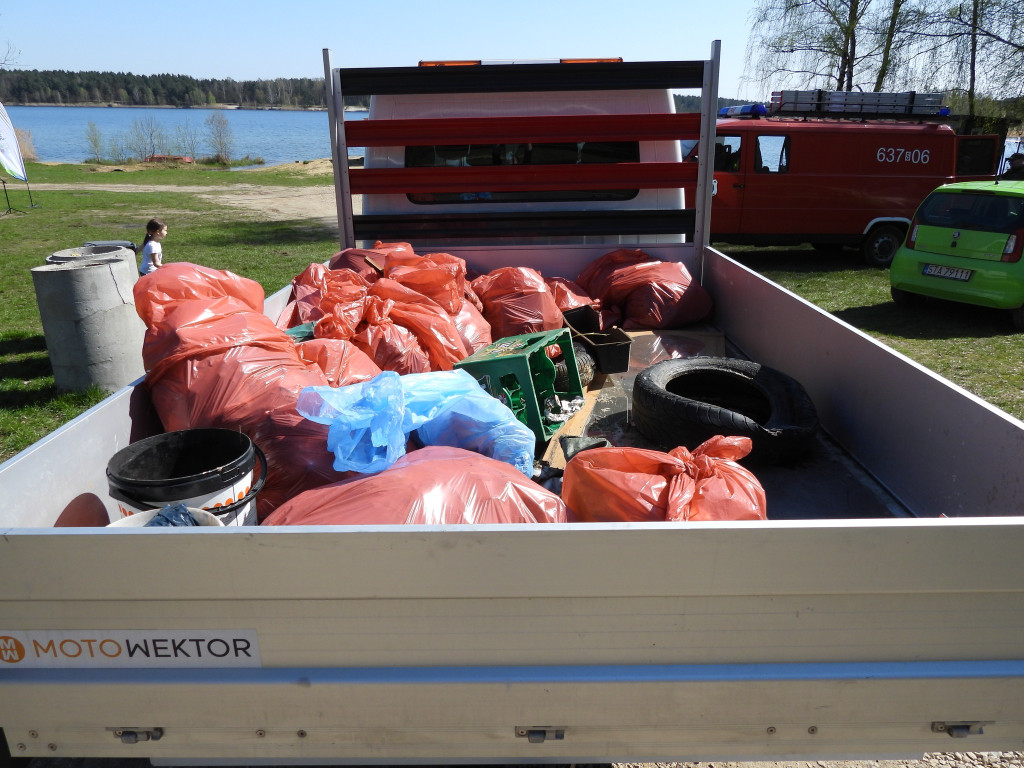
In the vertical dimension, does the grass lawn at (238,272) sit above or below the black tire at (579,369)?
below

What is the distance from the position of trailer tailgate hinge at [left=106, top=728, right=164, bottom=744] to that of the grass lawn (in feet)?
13.4

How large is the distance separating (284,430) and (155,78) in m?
136

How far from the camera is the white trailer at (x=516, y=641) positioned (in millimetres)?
1551

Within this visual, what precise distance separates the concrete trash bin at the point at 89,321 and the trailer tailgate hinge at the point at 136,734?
498cm

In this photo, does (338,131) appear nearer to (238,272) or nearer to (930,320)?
(238,272)

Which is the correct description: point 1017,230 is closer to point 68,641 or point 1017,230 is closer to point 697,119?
point 697,119

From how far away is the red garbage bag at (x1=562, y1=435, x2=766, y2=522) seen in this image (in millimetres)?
2127

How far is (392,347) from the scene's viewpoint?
3.58 metres

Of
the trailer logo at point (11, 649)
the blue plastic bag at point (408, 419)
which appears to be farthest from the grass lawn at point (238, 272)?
the trailer logo at point (11, 649)

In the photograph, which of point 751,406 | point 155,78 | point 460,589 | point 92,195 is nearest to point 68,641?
point 460,589

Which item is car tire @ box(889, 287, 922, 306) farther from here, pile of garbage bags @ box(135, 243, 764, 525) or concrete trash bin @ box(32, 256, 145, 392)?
concrete trash bin @ box(32, 256, 145, 392)

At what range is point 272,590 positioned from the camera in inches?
62.3

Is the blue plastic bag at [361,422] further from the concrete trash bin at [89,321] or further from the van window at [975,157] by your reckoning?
the van window at [975,157]

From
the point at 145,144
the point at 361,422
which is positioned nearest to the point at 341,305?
the point at 361,422
